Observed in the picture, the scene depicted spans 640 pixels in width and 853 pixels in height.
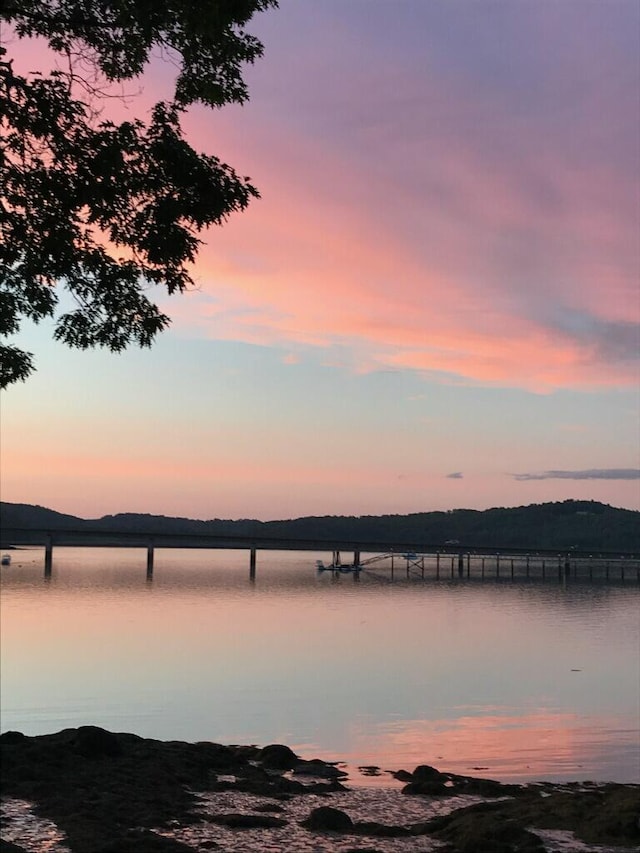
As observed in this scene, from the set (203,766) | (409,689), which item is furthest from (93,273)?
(409,689)

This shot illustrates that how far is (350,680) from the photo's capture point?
4084cm

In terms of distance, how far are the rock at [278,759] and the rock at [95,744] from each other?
12.5ft

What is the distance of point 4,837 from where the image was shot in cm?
1205

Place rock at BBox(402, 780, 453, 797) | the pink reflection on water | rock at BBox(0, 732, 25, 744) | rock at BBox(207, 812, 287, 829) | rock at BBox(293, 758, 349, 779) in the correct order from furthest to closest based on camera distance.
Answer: the pink reflection on water → rock at BBox(293, 758, 349, 779) → rock at BBox(0, 732, 25, 744) → rock at BBox(402, 780, 453, 797) → rock at BBox(207, 812, 287, 829)

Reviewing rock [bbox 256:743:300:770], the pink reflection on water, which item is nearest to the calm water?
the pink reflection on water

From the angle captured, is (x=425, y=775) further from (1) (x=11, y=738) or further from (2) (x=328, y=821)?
(1) (x=11, y=738)

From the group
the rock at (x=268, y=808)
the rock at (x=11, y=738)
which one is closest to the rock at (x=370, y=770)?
the rock at (x=268, y=808)

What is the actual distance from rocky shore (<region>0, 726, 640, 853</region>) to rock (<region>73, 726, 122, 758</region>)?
0.03 m

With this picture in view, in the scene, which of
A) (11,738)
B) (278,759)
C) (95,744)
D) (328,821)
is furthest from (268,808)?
(11,738)

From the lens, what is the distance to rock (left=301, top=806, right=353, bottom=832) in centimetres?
1380

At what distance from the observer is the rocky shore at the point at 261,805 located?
41.9 ft

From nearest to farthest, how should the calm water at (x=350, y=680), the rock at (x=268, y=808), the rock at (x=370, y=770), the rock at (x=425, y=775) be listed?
the rock at (x=268, y=808)
the rock at (x=425, y=775)
the rock at (x=370, y=770)
the calm water at (x=350, y=680)

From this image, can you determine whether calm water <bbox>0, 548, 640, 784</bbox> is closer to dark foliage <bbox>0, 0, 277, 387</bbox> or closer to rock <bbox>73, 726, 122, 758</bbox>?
rock <bbox>73, 726, 122, 758</bbox>

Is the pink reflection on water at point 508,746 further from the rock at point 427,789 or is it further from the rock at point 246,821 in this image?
the rock at point 246,821
